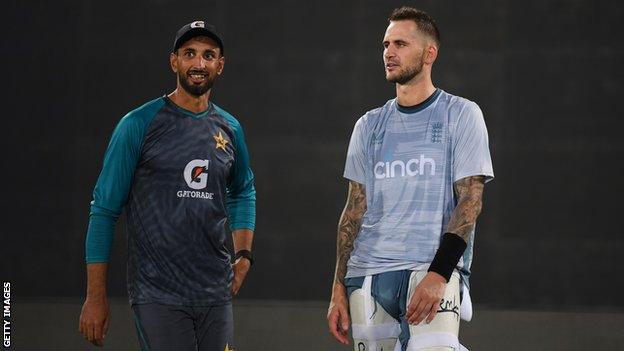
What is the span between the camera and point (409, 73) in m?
3.10

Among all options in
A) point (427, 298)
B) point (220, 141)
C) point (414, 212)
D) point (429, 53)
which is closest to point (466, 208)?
point (414, 212)

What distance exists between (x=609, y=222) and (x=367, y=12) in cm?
191

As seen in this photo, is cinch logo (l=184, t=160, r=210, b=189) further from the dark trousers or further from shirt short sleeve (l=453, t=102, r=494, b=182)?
shirt short sleeve (l=453, t=102, r=494, b=182)

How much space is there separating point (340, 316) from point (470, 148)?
0.72 meters

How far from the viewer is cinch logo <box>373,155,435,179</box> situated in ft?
9.90

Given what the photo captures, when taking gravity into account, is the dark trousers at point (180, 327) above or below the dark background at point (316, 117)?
below

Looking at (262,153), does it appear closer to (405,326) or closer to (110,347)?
(110,347)

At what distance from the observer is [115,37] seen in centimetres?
588

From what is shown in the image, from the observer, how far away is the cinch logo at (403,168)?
3.02 m

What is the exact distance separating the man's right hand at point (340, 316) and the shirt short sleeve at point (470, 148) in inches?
22.1

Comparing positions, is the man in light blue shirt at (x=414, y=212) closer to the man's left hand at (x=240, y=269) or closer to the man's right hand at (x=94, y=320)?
the man's left hand at (x=240, y=269)

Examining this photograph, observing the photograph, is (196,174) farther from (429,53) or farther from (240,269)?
(429,53)

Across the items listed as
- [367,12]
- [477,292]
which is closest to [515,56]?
[367,12]

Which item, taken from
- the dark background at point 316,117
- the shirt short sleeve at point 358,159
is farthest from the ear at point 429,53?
the dark background at point 316,117
